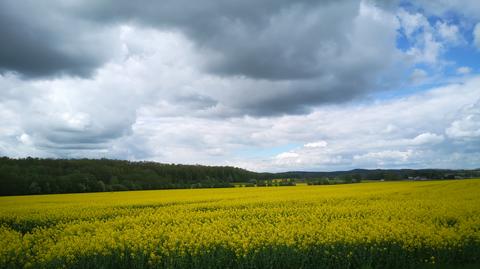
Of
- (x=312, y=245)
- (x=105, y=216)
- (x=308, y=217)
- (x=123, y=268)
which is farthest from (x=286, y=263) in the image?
(x=105, y=216)

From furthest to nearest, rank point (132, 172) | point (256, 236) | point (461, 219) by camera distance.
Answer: point (132, 172) < point (461, 219) < point (256, 236)

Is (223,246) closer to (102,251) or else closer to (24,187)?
(102,251)

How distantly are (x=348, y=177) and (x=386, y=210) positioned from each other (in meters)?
57.9

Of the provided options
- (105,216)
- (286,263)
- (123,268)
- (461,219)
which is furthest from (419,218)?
(105,216)

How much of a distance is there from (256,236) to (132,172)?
6271 centimetres

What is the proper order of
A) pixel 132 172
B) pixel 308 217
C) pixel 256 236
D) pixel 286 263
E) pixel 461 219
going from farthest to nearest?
pixel 132 172, pixel 308 217, pixel 461 219, pixel 256 236, pixel 286 263

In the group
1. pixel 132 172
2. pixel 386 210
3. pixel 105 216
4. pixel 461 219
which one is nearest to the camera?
pixel 461 219

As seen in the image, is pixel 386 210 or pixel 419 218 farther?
pixel 386 210

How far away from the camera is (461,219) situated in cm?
1620

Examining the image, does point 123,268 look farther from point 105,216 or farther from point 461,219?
point 461,219

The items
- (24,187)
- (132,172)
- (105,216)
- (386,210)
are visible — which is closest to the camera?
(386,210)

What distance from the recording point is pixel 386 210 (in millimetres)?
19438

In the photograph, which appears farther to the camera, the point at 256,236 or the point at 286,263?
the point at 256,236

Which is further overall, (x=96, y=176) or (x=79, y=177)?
(x=96, y=176)
